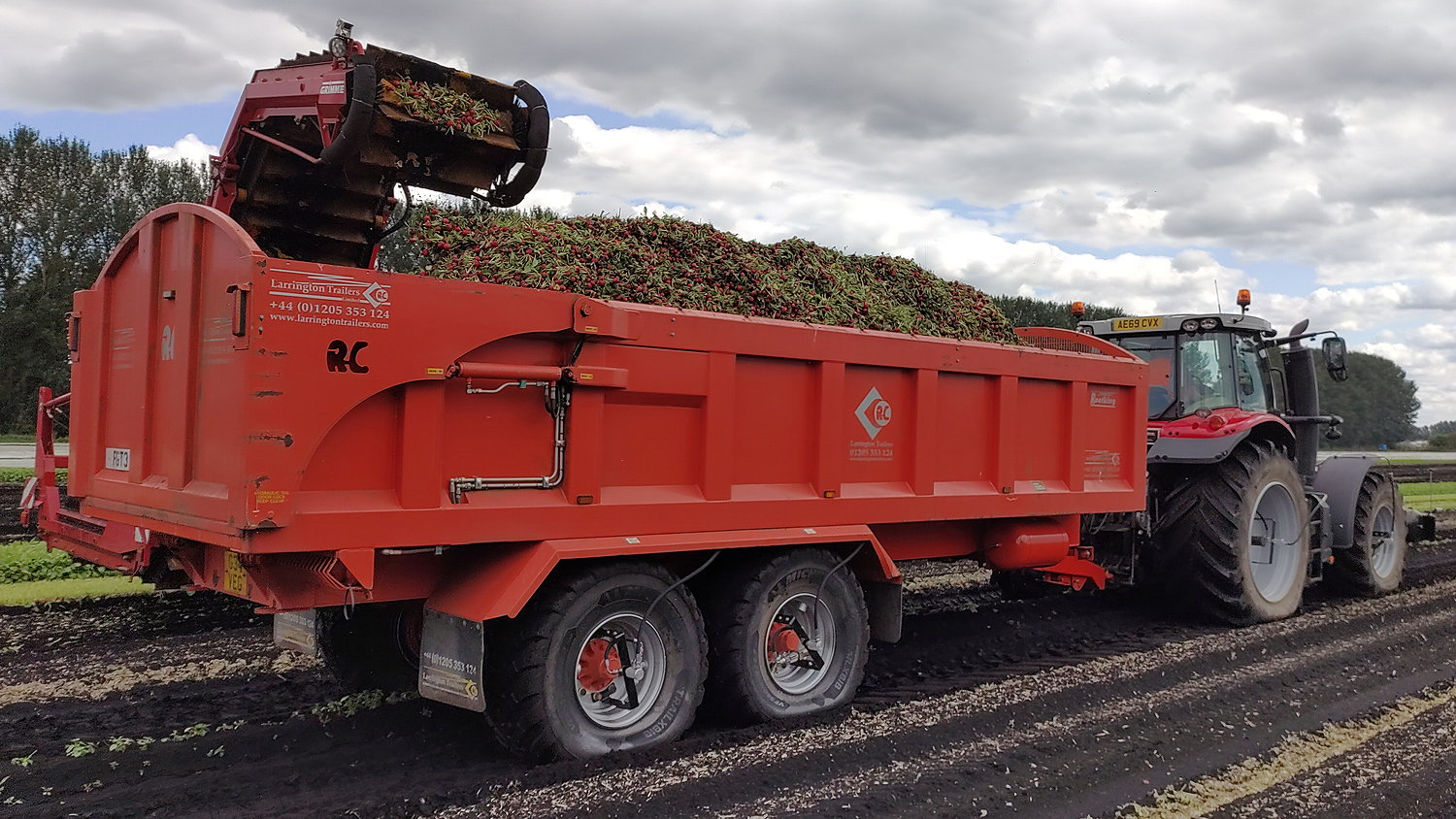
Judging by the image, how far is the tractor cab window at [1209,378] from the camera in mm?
8711

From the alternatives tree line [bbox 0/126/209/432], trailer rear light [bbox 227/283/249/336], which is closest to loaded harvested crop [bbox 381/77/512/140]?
trailer rear light [bbox 227/283/249/336]

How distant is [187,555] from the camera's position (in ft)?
14.4

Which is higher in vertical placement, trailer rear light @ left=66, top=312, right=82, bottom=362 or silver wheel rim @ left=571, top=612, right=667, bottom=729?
trailer rear light @ left=66, top=312, right=82, bottom=362

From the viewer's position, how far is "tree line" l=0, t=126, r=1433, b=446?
27.6 m

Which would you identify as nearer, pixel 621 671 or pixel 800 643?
pixel 621 671

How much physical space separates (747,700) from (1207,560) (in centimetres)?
453

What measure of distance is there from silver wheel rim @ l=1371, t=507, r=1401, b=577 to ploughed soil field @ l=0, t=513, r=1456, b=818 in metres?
2.47

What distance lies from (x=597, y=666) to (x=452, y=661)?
24.9 inches

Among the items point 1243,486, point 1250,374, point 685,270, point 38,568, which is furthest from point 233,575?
point 1250,374

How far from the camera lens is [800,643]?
5.33 metres

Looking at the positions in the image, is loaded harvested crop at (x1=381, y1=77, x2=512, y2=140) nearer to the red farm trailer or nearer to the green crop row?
the red farm trailer

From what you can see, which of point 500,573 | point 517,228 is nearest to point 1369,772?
point 500,573

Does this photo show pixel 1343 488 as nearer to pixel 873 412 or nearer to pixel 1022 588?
pixel 1022 588

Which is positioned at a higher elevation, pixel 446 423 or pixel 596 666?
pixel 446 423
